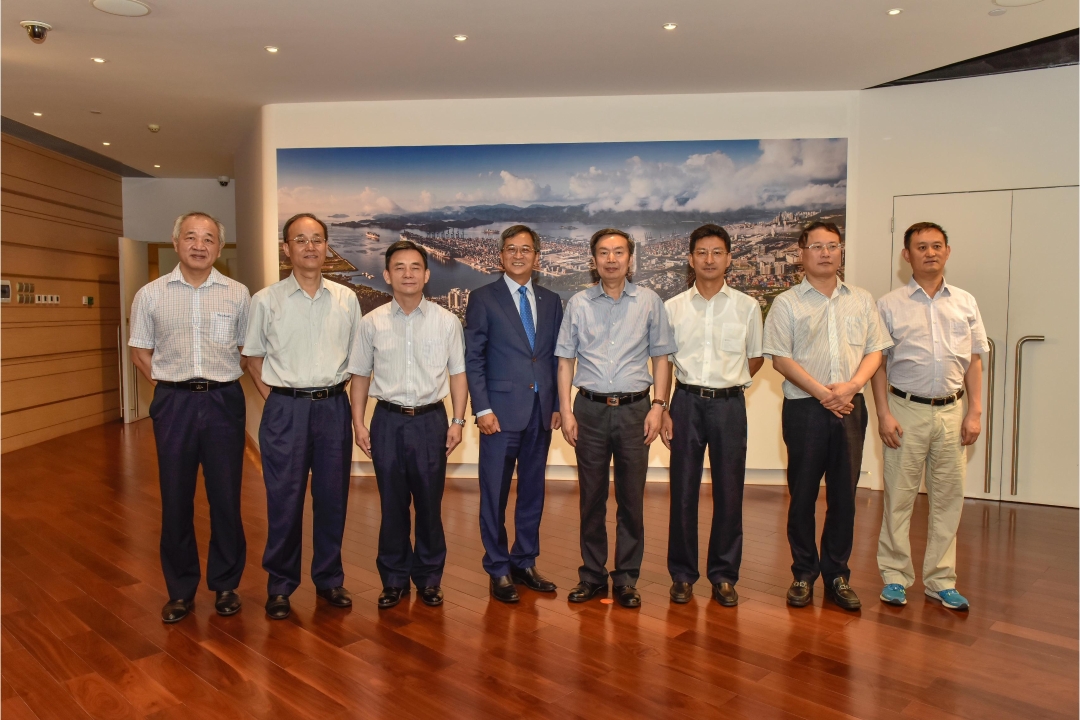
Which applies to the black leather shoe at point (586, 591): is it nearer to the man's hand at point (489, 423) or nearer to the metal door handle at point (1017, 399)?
the man's hand at point (489, 423)

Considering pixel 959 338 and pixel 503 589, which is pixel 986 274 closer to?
pixel 959 338

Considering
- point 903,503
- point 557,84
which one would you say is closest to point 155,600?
point 903,503

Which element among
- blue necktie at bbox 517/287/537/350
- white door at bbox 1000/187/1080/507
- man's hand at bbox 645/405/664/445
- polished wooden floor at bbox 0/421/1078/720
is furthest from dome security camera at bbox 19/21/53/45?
white door at bbox 1000/187/1080/507

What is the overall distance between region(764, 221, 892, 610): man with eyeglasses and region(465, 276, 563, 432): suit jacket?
117 centimetres

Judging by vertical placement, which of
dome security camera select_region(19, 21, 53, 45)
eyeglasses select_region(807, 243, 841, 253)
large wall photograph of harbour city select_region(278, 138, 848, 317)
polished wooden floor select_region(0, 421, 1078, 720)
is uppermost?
dome security camera select_region(19, 21, 53, 45)

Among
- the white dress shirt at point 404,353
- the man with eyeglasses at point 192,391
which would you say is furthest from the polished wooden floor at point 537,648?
the white dress shirt at point 404,353

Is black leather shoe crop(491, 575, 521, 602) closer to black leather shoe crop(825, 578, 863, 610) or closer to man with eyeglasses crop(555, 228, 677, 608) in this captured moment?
man with eyeglasses crop(555, 228, 677, 608)

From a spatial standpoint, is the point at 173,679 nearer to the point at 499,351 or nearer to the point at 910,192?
the point at 499,351

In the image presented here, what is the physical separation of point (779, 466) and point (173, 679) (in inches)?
201

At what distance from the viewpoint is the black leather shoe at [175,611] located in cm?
352

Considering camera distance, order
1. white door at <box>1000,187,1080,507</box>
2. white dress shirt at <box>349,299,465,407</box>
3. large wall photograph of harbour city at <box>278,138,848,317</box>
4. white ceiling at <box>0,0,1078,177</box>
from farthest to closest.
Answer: large wall photograph of harbour city at <box>278,138,848,317</box>, white door at <box>1000,187,1080,507</box>, white ceiling at <box>0,0,1078,177</box>, white dress shirt at <box>349,299,465,407</box>

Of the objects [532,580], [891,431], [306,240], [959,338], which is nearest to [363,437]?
[306,240]

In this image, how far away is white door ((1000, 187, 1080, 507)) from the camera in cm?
575

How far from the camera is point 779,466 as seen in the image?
21.9 ft
